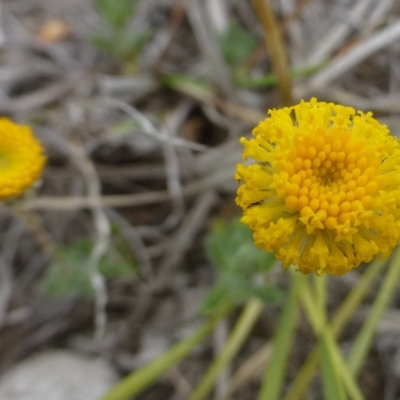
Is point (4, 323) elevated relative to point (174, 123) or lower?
lower

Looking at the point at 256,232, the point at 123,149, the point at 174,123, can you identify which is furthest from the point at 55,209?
the point at 256,232

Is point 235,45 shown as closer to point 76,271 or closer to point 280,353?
point 76,271

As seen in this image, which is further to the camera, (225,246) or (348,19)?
(348,19)

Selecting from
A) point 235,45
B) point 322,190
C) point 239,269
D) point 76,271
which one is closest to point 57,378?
point 76,271

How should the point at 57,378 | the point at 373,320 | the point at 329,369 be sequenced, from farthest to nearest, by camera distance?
Answer: the point at 57,378 < the point at 373,320 < the point at 329,369

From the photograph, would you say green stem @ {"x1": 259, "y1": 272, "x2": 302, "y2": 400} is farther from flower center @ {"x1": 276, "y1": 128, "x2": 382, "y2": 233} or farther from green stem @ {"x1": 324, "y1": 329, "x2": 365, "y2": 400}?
flower center @ {"x1": 276, "y1": 128, "x2": 382, "y2": 233}

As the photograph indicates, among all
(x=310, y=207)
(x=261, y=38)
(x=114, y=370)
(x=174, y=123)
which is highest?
(x=261, y=38)

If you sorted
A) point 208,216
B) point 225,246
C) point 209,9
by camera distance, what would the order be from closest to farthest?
point 225,246 < point 208,216 < point 209,9

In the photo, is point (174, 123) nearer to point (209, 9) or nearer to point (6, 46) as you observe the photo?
point (209, 9)
